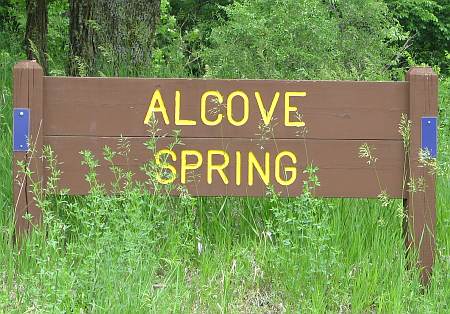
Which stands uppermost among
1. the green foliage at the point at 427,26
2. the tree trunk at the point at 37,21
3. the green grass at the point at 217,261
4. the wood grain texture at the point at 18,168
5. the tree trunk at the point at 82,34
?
the green foliage at the point at 427,26

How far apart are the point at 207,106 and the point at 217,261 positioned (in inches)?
32.2

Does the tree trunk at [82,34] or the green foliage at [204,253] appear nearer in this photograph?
the green foliage at [204,253]

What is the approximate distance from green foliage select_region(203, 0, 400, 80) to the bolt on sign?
4.68 feet

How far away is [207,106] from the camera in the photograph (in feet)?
13.1

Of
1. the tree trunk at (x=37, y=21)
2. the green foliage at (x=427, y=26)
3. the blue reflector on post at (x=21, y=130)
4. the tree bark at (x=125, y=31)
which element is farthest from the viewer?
the green foliage at (x=427, y=26)

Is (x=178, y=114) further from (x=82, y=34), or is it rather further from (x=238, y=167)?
(x=82, y=34)

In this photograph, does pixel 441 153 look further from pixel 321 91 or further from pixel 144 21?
pixel 144 21

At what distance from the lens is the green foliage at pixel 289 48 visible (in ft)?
19.0

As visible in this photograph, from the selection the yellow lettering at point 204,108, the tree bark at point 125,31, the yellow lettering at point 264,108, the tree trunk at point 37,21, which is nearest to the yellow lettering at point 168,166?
the yellow lettering at point 204,108

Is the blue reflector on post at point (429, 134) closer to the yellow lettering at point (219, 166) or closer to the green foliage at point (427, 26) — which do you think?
the yellow lettering at point (219, 166)

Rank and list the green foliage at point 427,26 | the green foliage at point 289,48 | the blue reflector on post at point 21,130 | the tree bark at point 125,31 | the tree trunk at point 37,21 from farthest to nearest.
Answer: the green foliage at point 427,26 → the tree trunk at point 37,21 → the tree bark at point 125,31 → the green foliage at point 289,48 → the blue reflector on post at point 21,130

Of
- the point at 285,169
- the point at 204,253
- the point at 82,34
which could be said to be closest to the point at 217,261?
the point at 204,253

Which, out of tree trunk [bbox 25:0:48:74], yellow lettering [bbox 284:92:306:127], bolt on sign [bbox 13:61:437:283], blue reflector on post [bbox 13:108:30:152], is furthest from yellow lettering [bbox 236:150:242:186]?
tree trunk [bbox 25:0:48:74]

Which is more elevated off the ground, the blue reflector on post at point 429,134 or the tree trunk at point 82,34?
the tree trunk at point 82,34
